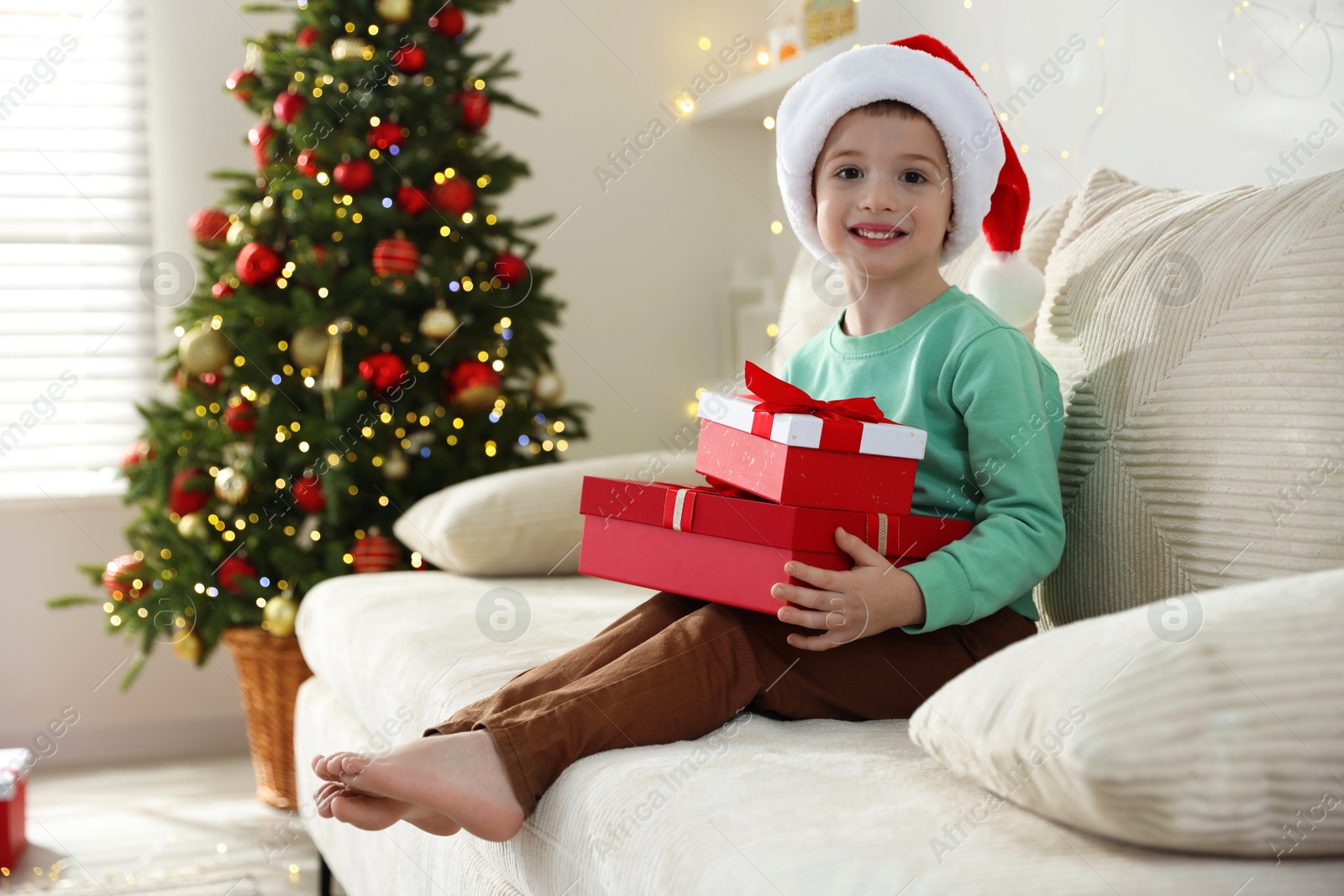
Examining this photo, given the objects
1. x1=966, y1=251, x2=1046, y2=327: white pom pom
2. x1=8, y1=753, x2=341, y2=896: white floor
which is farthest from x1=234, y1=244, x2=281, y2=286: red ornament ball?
x1=966, y1=251, x2=1046, y2=327: white pom pom

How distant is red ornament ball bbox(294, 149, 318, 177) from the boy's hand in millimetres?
1569

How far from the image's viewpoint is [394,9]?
222cm

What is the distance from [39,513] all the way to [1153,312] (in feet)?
8.13

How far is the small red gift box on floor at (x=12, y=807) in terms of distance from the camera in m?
1.92

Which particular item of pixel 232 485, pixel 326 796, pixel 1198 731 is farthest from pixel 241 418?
pixel 1198 731

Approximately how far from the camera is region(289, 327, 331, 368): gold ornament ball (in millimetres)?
2131

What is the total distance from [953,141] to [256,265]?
1427 mm

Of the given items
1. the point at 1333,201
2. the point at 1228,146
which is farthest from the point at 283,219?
the point at 1333,201

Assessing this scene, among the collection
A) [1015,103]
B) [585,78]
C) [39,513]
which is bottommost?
[39,513]

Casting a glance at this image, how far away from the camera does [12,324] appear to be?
2.64 metres

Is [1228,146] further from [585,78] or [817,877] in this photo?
[585,78]

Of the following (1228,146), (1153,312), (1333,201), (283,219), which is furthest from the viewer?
(283,219)

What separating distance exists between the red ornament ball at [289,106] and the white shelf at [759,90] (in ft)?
3.23

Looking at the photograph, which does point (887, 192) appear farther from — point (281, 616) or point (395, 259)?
point (281, 616)
